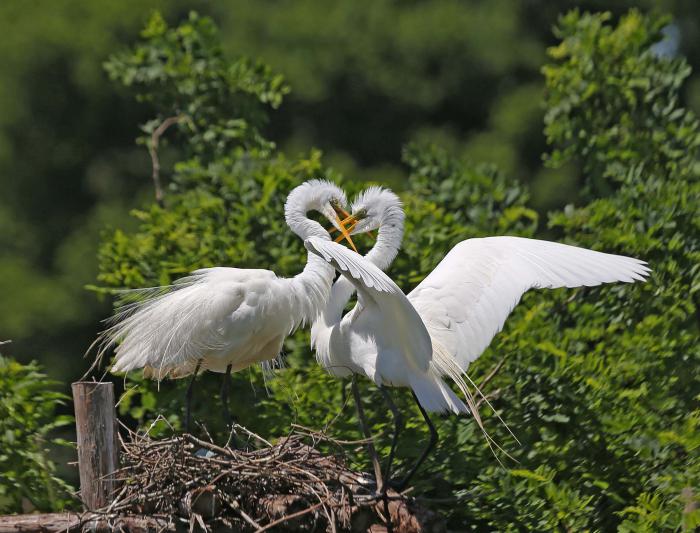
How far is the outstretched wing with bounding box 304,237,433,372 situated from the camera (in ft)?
13.2

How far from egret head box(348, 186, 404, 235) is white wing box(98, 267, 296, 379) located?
447mm

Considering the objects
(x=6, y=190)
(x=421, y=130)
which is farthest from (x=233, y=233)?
(x=421, y=130)

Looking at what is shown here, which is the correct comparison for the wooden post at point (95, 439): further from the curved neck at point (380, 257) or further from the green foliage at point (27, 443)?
the curved neck at point (380, 257)

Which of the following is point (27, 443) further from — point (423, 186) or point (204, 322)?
point (423, 186)

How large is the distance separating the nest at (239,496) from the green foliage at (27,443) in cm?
84

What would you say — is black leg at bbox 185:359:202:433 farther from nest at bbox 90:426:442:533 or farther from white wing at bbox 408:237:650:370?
white wing at bbox 408:237:650:370

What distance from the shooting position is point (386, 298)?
434 cm

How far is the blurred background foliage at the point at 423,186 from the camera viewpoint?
514 cm

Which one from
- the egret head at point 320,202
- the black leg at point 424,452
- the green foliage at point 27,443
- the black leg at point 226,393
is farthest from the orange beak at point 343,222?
the green foliage at point 27,443

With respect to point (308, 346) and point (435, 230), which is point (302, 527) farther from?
point (435, 230)

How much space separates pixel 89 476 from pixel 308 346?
6.52 ft

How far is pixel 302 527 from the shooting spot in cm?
414

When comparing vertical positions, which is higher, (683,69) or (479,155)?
(479,155)

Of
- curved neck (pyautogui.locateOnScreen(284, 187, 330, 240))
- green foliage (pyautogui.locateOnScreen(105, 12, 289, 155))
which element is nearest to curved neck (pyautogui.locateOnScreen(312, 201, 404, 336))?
curved neck (pyautogui.locateOnScreen(284, 187, 330, 240))
